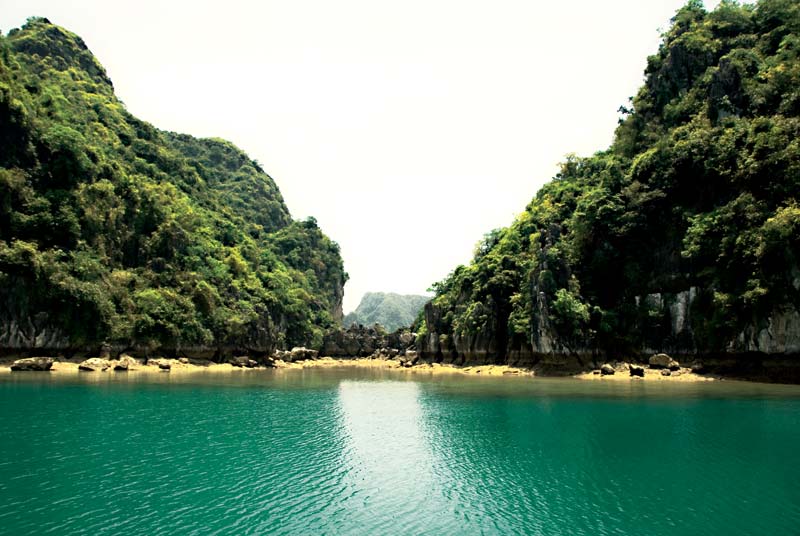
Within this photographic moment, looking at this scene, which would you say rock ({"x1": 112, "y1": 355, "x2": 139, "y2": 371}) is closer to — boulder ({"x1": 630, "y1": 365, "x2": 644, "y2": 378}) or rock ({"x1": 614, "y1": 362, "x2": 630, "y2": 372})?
rock ({"x1": 614, "y1": 362, "x2": 630, "y2": 372})

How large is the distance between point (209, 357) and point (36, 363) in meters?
26.6

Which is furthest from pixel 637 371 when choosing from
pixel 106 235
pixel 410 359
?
pixel 106 235

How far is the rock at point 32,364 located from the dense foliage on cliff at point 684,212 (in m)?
51.5

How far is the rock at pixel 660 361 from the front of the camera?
53438 mm

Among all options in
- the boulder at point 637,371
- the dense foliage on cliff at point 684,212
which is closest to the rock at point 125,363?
the dense foliage on cliff at point 684,212

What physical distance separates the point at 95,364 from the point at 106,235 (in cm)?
2025

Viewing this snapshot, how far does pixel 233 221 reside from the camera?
123000mm

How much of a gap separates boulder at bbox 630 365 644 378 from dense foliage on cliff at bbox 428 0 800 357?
3.51m

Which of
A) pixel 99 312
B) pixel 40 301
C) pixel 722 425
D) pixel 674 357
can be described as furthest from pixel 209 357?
pixel 722 425

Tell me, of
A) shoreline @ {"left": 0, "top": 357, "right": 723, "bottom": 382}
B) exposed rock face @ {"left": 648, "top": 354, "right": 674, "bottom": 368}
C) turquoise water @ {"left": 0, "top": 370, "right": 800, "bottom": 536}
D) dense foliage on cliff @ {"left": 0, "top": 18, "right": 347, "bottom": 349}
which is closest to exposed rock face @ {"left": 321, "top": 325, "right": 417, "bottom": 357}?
dense foliage on cliff @ {"left": 0, "top": 18, "right": 347, "bottom": 349}

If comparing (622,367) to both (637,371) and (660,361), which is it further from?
(660,361)

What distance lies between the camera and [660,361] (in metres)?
53.8

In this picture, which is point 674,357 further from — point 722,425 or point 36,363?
point 36,363

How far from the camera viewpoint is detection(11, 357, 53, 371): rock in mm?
51719
